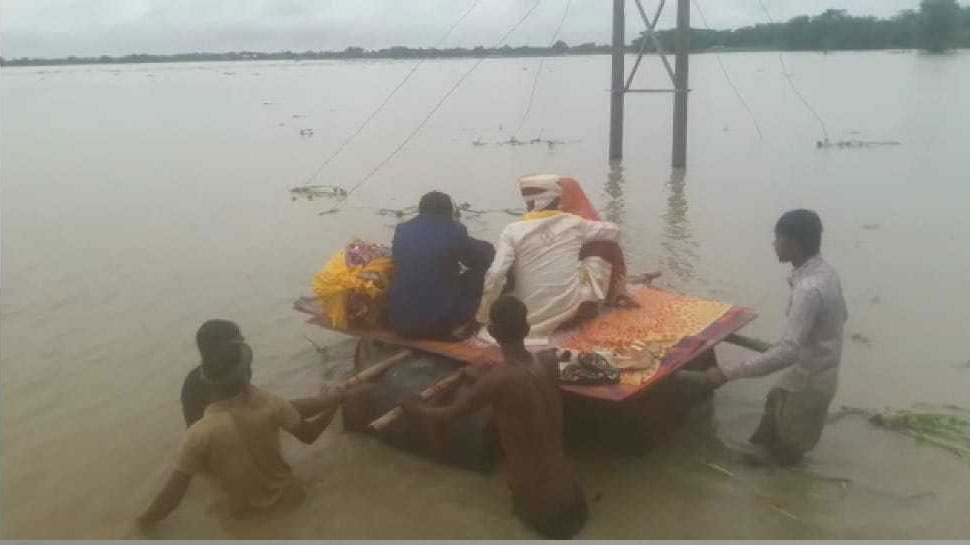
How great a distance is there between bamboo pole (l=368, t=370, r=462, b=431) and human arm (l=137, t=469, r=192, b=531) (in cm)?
97

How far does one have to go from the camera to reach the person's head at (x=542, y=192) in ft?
17.6

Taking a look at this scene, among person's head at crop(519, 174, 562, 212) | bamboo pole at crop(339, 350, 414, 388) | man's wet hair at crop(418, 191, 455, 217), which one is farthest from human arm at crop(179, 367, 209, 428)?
person's head at crop(519, 174, 562, 212)

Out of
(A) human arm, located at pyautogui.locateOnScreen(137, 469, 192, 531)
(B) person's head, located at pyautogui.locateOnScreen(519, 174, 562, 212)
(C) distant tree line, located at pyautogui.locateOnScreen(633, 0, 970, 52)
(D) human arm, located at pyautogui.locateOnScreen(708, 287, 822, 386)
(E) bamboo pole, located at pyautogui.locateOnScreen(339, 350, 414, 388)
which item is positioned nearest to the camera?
(A) human arm, located at pyautogui.locateOnScreen(137, 469, 192, 531)

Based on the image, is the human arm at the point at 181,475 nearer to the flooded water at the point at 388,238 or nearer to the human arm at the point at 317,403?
the flooded water at the point at 388,238

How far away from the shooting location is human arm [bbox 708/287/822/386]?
4.21m

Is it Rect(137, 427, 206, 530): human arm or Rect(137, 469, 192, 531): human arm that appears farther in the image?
Rect(137, 469, 192, 531): human arm

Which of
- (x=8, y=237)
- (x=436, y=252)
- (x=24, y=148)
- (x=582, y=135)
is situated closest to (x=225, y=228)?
(x=8, y=237)

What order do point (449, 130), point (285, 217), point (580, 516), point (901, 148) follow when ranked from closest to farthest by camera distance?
point (580, 516) → point (285, 217) → point (901, 148) → point (449, 130)

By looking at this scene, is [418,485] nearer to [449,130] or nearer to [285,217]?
[285,217]

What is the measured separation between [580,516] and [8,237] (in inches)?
429

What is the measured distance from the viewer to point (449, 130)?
2714 centimetres

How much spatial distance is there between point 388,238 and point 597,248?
21.5 feet

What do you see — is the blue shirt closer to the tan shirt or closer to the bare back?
the tan shirt

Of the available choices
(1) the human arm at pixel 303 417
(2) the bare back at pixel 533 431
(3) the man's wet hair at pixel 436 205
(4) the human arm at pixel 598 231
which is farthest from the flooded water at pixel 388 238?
(3) the man's wet hair at pixel 436 205
